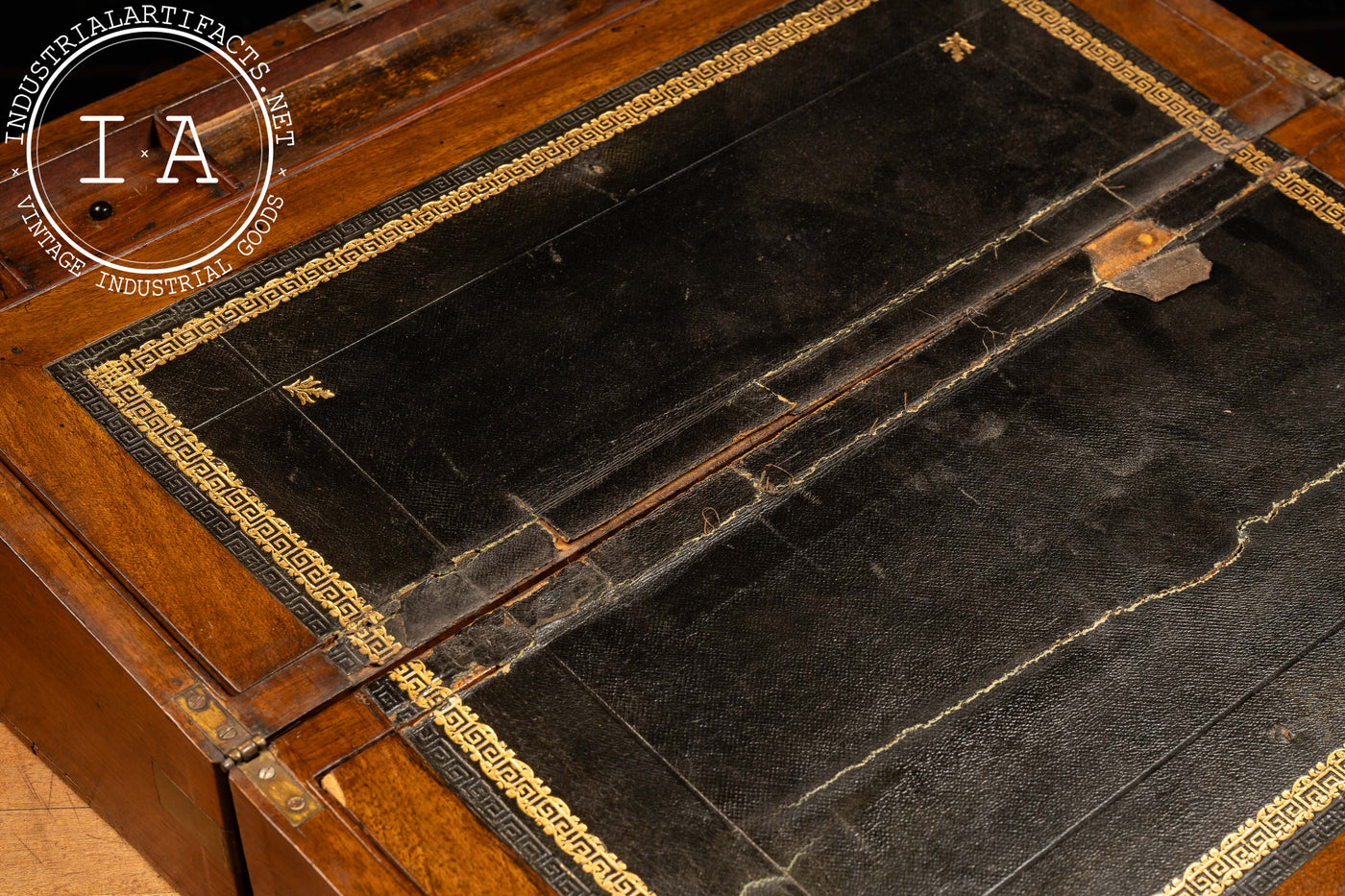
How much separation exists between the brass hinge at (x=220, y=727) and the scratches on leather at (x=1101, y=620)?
2.28 feet

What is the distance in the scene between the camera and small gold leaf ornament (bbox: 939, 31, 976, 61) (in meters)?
2.85

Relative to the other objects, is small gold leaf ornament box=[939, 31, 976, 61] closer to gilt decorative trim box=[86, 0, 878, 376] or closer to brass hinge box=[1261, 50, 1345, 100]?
gilt decorative trim box=[86, 0, 878, 376]

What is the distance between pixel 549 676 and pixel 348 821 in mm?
317

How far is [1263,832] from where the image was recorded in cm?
204

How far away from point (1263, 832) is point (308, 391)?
1457 millimetres

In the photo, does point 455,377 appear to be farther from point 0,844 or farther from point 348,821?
point 0,844

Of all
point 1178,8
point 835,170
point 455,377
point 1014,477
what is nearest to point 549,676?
point 455,377

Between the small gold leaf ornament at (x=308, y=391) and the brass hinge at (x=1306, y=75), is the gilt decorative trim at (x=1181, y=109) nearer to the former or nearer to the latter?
the brass hinge at (x=1306, y=75)

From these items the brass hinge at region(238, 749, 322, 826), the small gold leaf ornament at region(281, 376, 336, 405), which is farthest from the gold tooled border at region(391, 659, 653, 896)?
the small gold leaf ornament at region(281, 376, 336, 405)

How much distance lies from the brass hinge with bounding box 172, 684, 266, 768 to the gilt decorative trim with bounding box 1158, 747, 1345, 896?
1.17m

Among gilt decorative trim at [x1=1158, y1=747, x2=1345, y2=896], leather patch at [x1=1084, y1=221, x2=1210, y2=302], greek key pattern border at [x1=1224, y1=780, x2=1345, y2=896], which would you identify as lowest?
greek key pattern border at [x1=1224, y1=780, x2=1345, y2=896]

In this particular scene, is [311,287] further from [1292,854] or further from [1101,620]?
[1292,854]

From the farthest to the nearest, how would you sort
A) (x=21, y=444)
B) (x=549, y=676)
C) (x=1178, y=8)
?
1. (x=1178, y=8)
2. (x=21, y=444)
3. (x=549, y=676)

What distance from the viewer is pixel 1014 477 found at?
2.34 m
